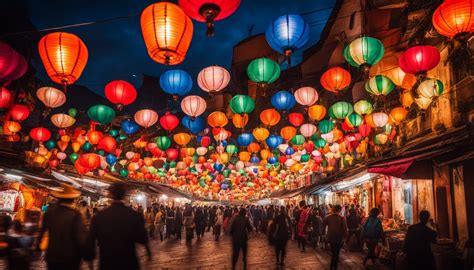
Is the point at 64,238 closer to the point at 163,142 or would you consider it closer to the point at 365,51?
the point at 365,51

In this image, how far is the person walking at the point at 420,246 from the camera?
269 inches

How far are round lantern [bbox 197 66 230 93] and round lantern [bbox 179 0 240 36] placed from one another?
3.75 metres

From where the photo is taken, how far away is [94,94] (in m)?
37.3

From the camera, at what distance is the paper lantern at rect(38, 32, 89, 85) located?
7.70 meters

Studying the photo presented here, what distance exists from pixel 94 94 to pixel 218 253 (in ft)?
88.3

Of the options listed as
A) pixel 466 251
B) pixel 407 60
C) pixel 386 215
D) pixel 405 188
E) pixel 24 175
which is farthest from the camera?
pixel 386 215

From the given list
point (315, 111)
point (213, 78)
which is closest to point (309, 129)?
point (315, 111)

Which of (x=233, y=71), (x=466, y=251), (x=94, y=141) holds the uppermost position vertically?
(x=233, y=71)

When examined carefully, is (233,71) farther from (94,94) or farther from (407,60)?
(407,60)

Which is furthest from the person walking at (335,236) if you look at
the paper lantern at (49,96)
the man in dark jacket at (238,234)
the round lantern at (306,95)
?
the paper lantern at (49,96)

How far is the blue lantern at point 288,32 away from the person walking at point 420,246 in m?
4.51

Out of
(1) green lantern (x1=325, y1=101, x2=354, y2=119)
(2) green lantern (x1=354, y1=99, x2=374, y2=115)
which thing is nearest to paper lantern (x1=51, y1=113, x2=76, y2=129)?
(1) green lantern (x1=325, y1=101, x2=354, y2=119)

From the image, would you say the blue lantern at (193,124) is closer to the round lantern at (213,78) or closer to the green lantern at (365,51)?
the round lantern at (213,78)

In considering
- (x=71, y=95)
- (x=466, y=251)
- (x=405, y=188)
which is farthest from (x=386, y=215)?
(x=71, y=95)
